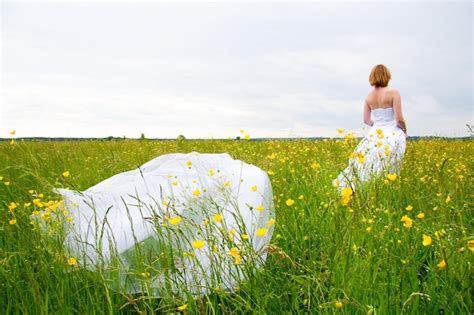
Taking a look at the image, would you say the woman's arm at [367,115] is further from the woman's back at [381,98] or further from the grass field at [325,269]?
the grass field at [325,269]

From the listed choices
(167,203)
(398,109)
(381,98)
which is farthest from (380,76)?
(167,203)

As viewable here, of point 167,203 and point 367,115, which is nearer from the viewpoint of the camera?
point 167,203

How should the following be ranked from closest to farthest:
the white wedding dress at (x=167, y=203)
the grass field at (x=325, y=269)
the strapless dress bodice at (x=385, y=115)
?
the grass field at (x=325, y=269), the white wedding dress at (x=167, y=203), the strapless dress bodice at (x=385, y=115)

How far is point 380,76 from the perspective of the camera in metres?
7.03

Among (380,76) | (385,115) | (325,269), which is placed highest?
(380,76)

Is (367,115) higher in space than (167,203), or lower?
higher

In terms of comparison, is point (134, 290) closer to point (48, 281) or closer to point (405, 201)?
point (48, 281)

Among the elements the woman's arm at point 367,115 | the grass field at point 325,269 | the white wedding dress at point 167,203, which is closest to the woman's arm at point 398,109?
the woman's arm at point 367,115

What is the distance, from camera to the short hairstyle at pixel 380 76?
7031mm

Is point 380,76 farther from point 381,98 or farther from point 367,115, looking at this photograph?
point 367,115

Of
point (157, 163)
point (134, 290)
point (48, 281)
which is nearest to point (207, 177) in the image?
point (157, 163)

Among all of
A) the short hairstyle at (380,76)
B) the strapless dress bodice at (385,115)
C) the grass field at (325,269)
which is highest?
the short hairstyle at (380,76)

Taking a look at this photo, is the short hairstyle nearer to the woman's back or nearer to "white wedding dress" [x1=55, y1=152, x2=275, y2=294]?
the woman's back

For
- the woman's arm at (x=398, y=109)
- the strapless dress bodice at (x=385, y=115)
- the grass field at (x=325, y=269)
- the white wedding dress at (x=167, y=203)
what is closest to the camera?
the grass field at (x=325, y=269)
